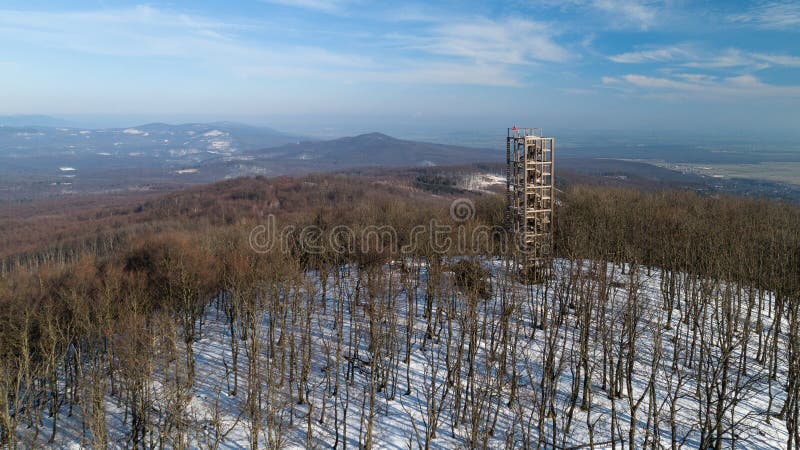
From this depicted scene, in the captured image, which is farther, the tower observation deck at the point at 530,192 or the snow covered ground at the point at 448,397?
the tower observation deck at the point at 530,192

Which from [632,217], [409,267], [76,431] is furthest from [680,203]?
[76,431]

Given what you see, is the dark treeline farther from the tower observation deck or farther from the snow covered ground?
the tower observation deck

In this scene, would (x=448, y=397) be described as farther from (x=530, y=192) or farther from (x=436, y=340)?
(x=530, y=192)

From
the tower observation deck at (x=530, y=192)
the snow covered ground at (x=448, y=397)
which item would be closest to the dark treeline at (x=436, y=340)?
the snow covered ground at (x=448, y=397)

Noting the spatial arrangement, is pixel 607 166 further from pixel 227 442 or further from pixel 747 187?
pixel 227 442

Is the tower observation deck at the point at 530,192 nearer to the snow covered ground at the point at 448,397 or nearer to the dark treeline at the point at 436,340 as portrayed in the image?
the dark treeline at the point at 436,340
